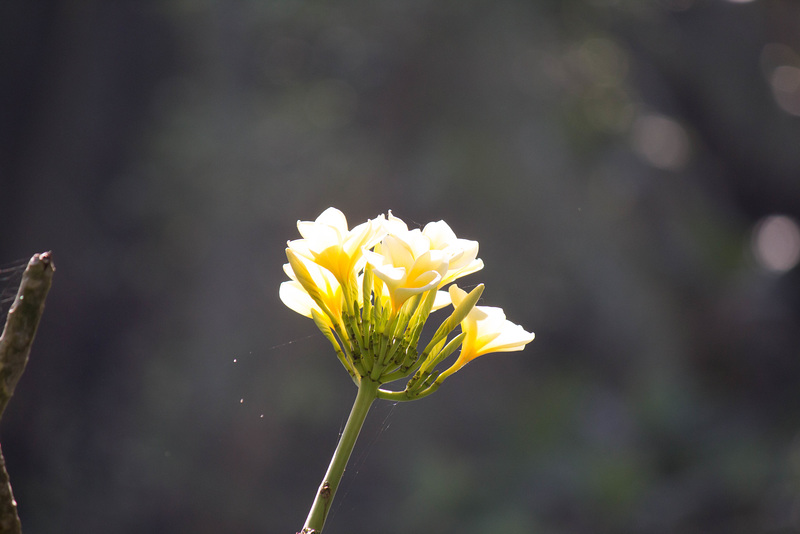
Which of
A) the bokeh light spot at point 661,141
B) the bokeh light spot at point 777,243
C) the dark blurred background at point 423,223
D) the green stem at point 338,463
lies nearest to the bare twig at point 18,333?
the green stem at point 338,463

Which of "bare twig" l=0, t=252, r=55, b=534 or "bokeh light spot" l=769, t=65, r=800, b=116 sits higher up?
"bare twig" l=0, t=252, r=55, b=534

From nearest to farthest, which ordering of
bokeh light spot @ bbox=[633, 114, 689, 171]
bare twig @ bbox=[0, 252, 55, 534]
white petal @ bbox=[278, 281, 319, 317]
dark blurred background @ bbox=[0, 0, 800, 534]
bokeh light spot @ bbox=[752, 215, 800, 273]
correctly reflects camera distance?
bare twig @ bbox=[0, 252, 55, 534]
white petal @ bbox=[278, 281, 319, 317]
dark blurred background @ bbox=[0, 0, 800, 534]
bokeh light spot @ bbox=[752, 215, 800, 273]
bokeh light spot @ bbox=[633, 114, 689, 171]

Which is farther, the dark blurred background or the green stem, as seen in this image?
the dark blurred background

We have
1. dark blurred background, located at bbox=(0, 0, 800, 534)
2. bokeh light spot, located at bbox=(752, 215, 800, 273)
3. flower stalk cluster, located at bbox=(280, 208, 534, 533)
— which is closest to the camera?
flower stalk cluster, located at bbox=(280, 208, 534, 533)

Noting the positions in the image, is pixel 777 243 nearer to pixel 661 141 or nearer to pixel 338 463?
pixel 661 141

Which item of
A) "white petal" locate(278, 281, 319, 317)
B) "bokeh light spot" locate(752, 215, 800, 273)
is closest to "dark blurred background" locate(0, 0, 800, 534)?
"bokeh light spot" locate(752, 215, 800, 273)

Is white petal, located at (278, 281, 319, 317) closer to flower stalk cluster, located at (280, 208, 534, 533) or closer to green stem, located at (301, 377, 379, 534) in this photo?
flower stalk cluster, located at (280, 208, 534, 533)
